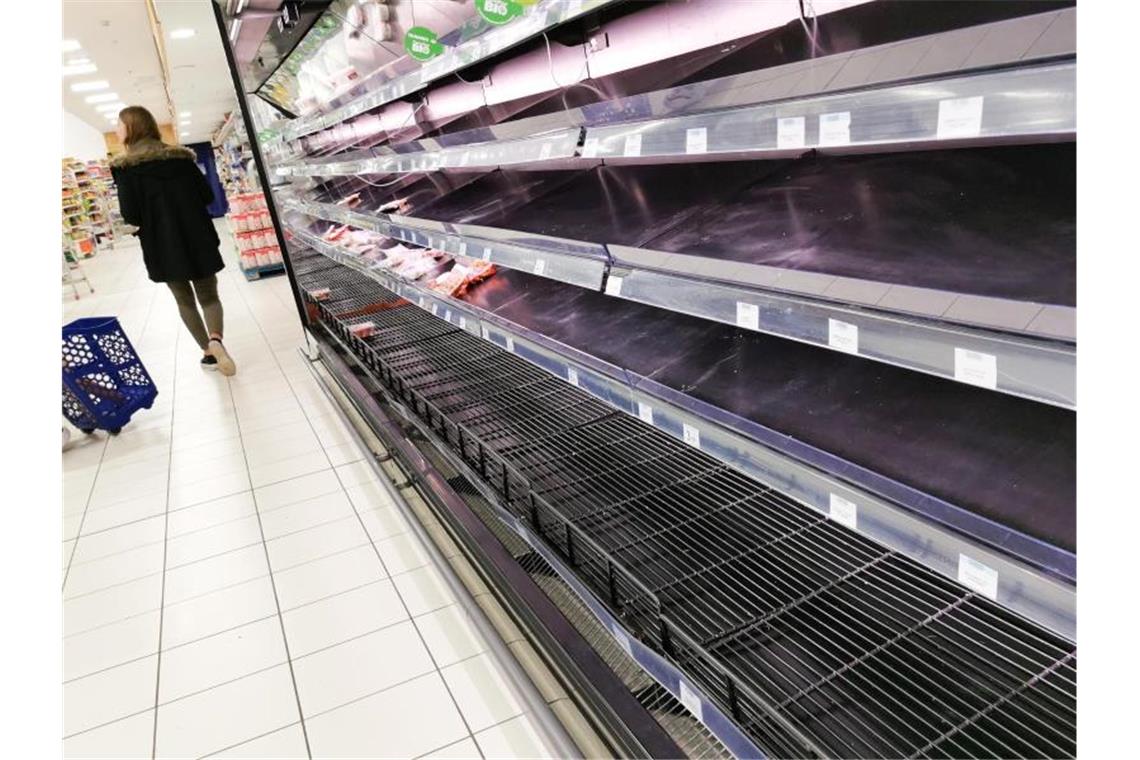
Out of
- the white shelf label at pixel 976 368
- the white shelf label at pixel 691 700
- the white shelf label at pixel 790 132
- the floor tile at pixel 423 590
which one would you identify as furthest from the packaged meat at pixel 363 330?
the white shelf label at pixel 976 368

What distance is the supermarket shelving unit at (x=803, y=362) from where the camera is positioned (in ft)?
2.81

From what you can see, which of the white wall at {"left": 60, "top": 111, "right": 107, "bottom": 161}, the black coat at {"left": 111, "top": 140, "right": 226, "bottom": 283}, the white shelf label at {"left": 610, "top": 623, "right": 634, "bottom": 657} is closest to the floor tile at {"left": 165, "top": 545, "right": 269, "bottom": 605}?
the white shelf label at {"left": 610, "top": 623, "right": 634, "bottom": 657}

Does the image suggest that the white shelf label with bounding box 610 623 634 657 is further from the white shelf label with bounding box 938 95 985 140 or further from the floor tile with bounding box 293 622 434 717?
the white shelf label with bounding box 938 95 985 140

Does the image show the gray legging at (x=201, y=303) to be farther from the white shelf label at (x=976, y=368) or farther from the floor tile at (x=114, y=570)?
the white shelf label at (x=976, y=368)

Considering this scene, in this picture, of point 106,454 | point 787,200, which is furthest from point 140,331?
point 787,200

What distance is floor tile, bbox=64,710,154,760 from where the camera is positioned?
205 cm

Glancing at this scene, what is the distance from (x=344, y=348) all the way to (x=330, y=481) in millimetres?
1095

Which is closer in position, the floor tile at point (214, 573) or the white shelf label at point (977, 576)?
the white shelf label at point (977, 576)

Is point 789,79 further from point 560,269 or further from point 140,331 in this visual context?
point 140,331

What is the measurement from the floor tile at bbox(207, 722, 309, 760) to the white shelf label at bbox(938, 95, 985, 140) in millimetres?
2067

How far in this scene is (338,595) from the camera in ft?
8.53

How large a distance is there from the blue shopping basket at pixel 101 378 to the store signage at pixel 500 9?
147 inches

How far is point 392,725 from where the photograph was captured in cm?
199
